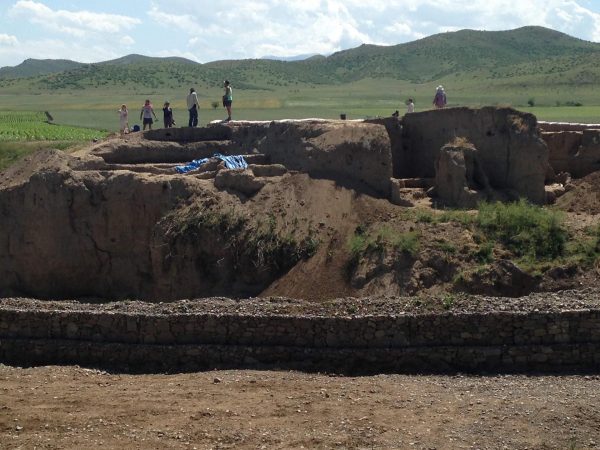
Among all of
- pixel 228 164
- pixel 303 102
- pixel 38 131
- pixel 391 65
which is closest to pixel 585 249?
pixel 228 164

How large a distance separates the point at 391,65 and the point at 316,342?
329 ft

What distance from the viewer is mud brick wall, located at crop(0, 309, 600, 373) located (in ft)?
48.7

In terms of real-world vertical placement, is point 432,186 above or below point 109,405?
above

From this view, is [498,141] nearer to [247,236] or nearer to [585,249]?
[585,249]

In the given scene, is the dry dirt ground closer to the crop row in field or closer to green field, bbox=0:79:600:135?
green field, bbox=0:79:600:135

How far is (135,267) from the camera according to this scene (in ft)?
74.2

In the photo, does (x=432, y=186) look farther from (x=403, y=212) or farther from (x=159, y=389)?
(x=159, y=389)

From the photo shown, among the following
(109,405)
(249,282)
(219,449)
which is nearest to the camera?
(219,449)

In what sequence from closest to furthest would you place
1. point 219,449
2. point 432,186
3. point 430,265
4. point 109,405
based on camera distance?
point 219,449, point 109,405, point 430,265, point 432,186

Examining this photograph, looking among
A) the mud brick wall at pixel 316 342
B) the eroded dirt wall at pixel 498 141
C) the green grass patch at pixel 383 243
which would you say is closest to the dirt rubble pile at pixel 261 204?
the eroded dirt wall at pixel 498 141

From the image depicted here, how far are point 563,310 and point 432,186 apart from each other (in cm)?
967

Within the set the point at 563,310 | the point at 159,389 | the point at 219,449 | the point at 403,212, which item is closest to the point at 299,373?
the point at 159,389

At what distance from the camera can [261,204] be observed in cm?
2209

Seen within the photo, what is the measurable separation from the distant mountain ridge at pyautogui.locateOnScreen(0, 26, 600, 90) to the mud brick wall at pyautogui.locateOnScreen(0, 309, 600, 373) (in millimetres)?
78725
